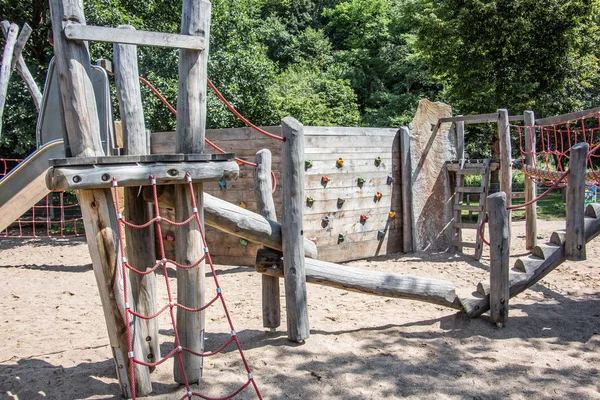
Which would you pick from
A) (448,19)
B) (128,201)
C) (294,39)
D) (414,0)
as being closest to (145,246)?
(128,201)

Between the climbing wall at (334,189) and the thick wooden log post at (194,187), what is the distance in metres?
4.04

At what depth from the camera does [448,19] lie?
15.3m

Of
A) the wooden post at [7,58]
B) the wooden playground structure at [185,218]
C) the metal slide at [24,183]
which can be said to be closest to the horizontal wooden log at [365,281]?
the wooden playground structure at [185,218]

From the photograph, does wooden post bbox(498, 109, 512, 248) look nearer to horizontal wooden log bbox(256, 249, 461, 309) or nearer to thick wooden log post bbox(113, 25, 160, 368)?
horizontal wooden log bbox(256, 249, 461, 309)

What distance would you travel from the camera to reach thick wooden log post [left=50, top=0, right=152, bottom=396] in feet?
10.7

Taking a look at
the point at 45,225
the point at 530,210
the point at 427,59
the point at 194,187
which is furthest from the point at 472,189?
the point at 45,225

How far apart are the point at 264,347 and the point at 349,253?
4.11m

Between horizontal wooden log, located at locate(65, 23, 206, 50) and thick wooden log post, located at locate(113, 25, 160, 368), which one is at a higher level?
horizontal wooden log, located at locate(65, 23, 206, 50)

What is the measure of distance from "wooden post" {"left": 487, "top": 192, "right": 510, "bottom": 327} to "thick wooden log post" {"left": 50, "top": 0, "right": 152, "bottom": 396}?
326 centimetres

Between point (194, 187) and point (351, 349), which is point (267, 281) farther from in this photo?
point (194, 187)

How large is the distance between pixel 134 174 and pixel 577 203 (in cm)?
415

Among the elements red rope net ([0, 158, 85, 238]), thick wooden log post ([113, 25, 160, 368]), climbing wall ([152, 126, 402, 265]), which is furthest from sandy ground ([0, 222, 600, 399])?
red rope net ([0, 158, 85, 238])

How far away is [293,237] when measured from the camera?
4.65m

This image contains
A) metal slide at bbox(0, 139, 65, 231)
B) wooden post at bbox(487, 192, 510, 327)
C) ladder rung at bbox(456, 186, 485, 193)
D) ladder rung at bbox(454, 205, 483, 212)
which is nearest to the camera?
wooden post at bbox(487, 192, 510, 327)
